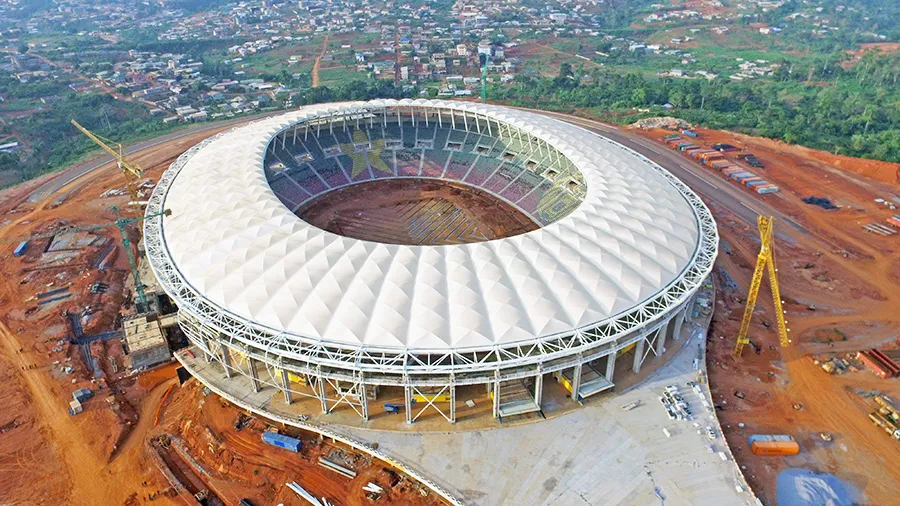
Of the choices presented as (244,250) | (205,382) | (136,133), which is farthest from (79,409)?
(136,133)

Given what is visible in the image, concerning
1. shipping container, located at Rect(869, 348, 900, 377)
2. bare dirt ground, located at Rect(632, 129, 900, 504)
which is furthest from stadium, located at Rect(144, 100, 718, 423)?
shipping container, located at Rect(869, 348, 900, 377)

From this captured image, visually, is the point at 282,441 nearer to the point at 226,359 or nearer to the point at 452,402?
the point at 226,359

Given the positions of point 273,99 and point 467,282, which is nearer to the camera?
point 467,282

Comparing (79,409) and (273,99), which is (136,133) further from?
(79,409)

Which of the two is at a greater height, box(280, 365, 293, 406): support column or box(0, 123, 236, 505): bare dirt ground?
box(280, 365, 293, 406): support column

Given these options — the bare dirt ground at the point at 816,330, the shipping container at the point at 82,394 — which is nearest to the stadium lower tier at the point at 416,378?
the shipping container at the point at 82,394

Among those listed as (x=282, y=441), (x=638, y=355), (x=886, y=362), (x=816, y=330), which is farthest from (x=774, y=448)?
(x=282, y=441)

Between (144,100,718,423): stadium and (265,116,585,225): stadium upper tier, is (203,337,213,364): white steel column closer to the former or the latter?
(144,100,718,423): stadium
